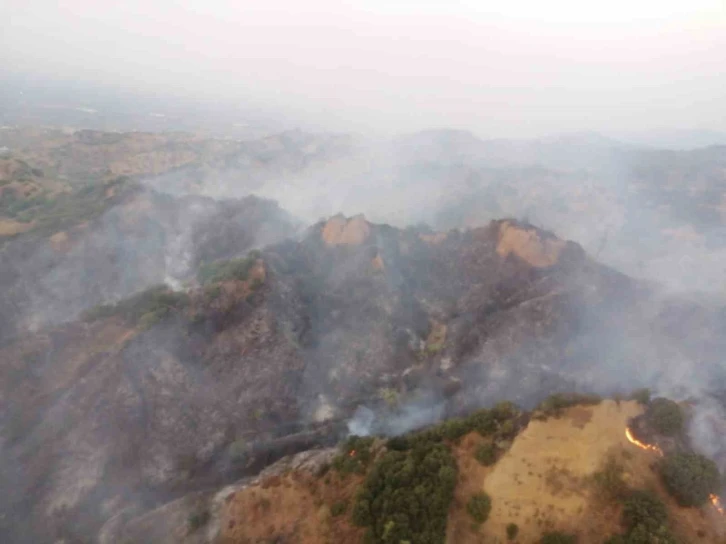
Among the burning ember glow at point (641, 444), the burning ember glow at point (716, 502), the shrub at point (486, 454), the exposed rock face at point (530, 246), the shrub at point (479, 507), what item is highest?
the burning ember glow at point (641, 444)

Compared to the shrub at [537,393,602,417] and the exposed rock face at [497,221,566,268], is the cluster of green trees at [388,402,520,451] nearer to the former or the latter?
the shrub at [537,393,602,417]

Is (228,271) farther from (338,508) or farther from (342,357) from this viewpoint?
(338,508)

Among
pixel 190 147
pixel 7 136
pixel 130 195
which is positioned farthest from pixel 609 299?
pixel 7 136

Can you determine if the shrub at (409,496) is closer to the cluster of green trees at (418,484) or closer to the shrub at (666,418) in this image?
the cluster of green trees at (418,484)

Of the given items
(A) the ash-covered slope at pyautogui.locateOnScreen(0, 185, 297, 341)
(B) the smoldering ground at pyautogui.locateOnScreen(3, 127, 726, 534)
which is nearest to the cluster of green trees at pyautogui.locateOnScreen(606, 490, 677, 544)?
(B) the smoldering ground at pyautogui.locateOnScreen(3, 127, 726, 534)

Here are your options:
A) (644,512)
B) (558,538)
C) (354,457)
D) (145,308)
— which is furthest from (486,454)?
(145,308)

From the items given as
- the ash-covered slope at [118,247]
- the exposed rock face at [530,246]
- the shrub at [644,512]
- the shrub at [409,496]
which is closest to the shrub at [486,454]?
the shrub at [409,496]
